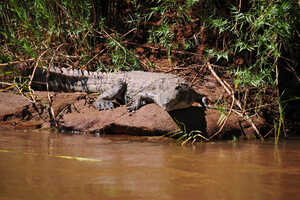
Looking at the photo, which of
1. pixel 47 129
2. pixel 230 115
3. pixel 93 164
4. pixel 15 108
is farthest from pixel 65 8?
pixel 93 164

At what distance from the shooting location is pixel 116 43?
5.60 metres

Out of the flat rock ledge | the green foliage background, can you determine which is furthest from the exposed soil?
the green foliage background

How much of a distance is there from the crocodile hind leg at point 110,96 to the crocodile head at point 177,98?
1.00 metres

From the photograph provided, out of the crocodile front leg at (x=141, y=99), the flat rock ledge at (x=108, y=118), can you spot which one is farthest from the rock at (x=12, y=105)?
the crocodile front leg at (x=141, y=99)

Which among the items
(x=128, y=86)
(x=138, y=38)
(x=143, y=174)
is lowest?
(x=143, y=174)

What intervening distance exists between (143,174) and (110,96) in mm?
3555

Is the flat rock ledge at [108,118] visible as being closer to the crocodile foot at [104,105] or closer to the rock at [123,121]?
the rock at [123,121]

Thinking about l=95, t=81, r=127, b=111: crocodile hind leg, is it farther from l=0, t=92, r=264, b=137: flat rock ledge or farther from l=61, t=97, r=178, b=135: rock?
l=61, t=97, r=178, b=135: rock

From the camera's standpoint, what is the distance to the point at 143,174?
1.78 metres

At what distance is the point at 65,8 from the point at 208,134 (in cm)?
350

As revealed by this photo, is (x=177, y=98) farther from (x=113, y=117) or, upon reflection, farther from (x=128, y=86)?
(x=128, y=86)

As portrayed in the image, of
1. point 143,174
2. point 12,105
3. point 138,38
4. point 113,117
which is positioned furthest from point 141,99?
point 143,174

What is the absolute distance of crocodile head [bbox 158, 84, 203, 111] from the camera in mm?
Result: 4047

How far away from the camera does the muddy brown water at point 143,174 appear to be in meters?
1.42
